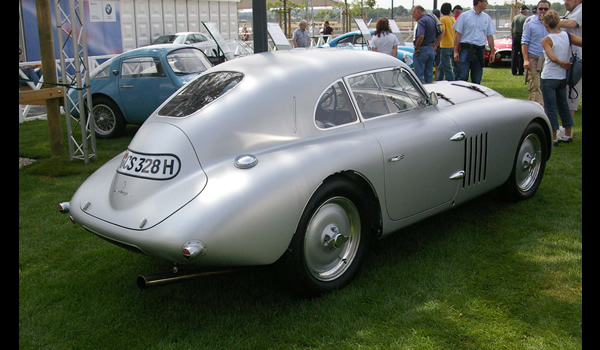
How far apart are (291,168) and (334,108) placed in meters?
0.79

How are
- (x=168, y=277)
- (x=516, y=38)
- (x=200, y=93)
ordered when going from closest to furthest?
(x=168, y=277)
(x=200, y=93)
(x=516, y=38)

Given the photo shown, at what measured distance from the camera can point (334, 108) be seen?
13.0ft

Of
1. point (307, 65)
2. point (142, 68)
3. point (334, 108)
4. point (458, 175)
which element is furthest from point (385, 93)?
point (142, 68)

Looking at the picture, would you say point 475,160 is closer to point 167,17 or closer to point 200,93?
point 200,93

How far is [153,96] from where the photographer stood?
9.24m

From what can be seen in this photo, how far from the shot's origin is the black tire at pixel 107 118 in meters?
9.57

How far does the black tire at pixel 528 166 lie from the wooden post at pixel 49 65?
6.18 meters

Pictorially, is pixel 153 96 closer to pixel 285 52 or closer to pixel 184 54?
pixel 184 54

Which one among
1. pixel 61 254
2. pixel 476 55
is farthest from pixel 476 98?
pixel 476 55

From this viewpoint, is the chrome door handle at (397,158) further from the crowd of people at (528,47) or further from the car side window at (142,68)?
the car side window at (142,68)

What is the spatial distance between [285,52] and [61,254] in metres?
2.49

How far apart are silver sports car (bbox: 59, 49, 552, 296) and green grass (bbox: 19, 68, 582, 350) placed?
0.30 metres
